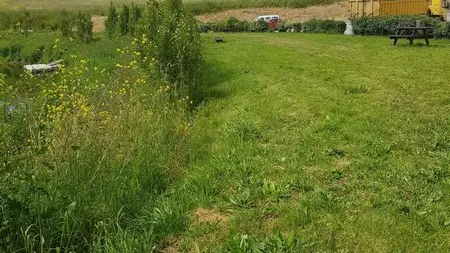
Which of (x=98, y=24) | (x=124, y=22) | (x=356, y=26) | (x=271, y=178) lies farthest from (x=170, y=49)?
(x=98, y=24)

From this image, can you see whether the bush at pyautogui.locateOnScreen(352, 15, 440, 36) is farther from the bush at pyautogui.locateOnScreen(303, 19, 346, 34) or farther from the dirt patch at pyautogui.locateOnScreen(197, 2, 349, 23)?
the dirt patch at pyautogui.locateOnScreen(197, 2, 349, 23)

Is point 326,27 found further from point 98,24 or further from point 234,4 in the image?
point 98,24

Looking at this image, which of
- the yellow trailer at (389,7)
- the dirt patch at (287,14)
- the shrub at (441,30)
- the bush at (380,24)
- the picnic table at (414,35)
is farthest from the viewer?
the dirt patch at (287,14)

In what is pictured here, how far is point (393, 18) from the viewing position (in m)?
24.0

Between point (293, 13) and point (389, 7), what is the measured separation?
1437 cm

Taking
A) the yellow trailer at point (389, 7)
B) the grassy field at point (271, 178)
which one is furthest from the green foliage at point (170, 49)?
the yellow trailer at point (389, 7)

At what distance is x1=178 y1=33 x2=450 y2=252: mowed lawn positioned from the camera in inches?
154

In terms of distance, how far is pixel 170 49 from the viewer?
32.9 ft

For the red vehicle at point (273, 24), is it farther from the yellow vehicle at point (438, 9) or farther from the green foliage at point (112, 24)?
the green foliage at point (112, 24)

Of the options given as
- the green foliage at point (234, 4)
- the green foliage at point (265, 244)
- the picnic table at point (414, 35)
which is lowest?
the green foliage at point (265, 244)

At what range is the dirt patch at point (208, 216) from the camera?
4.37 metres

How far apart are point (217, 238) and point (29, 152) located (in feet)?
6.50

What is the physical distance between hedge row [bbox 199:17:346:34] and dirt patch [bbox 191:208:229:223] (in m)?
26.4

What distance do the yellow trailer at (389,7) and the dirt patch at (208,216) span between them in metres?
32.0
